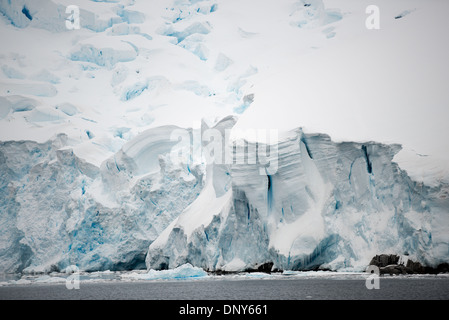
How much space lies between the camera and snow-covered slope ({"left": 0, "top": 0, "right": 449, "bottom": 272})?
18625 millimetres

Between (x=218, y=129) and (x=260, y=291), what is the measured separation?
12027 mm

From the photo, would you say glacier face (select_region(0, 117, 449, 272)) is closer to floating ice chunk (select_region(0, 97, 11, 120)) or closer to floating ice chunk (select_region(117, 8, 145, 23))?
floating ice chunk (select_region(0, 97, 11, 120))

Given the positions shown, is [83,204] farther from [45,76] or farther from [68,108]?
[45,76]

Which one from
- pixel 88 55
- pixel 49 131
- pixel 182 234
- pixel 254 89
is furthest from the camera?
pixel 88 55

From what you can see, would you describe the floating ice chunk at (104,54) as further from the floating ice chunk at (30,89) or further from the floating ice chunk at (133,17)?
the floating ice chunk at (133,17)

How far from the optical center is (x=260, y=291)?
15297mm

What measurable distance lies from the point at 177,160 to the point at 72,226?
6.39 meters

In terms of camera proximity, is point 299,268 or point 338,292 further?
point 299,268

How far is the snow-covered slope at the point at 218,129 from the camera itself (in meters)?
18.6

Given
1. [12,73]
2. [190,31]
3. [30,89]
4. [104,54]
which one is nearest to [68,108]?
[30,89]

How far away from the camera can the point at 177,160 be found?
28.4 metres

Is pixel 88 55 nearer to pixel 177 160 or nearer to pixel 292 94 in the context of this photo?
pixel 177 160

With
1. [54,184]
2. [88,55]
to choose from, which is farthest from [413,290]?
[88,55]

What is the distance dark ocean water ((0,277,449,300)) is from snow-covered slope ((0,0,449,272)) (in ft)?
5.52
